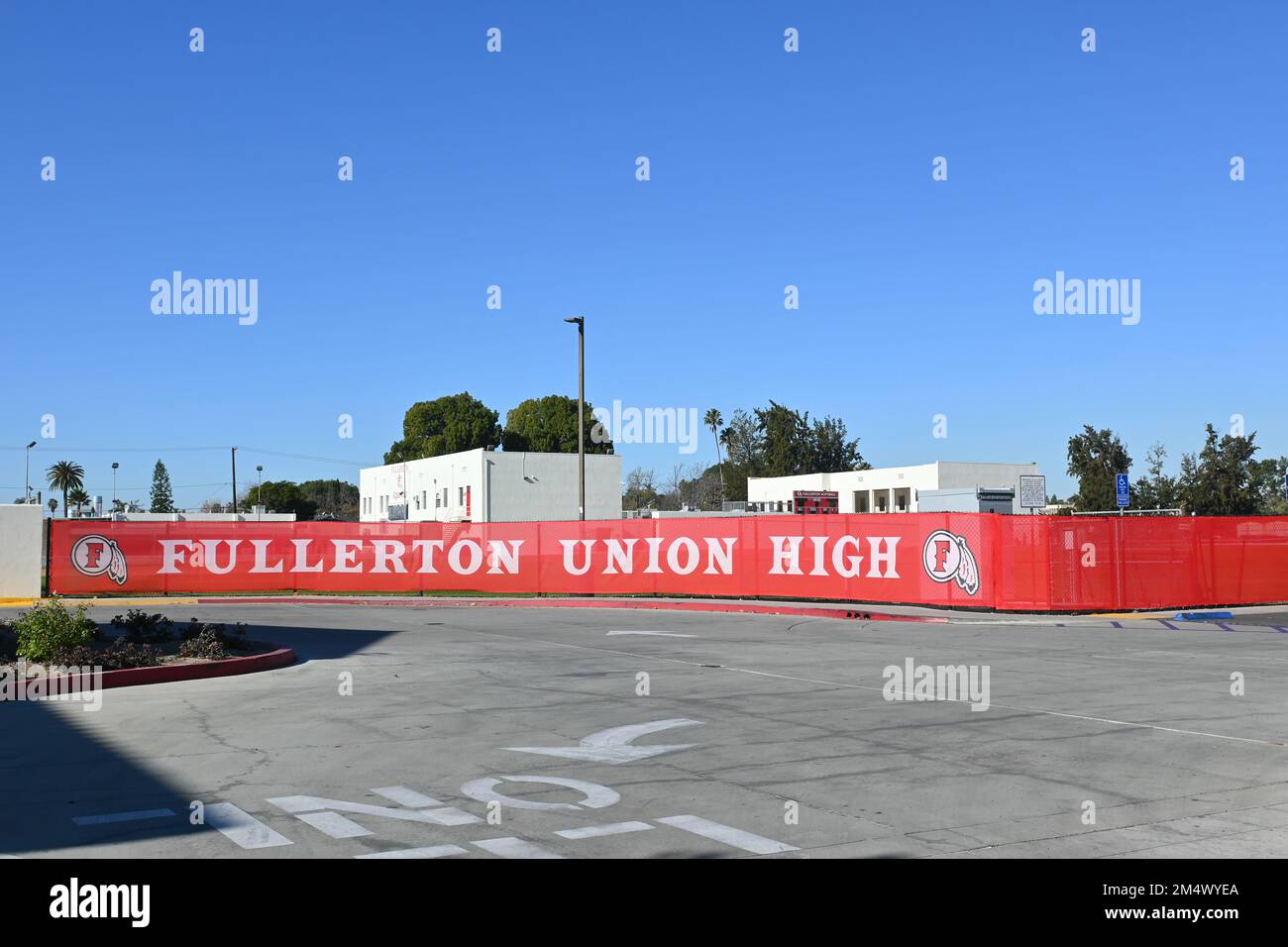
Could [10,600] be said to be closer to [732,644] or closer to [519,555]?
[519,555]

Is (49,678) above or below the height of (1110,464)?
below

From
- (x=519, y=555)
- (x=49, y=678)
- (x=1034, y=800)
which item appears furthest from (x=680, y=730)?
(x=519, y=555)

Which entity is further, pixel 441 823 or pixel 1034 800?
pixel 1034 800

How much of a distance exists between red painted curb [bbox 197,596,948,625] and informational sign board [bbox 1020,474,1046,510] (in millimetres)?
24314

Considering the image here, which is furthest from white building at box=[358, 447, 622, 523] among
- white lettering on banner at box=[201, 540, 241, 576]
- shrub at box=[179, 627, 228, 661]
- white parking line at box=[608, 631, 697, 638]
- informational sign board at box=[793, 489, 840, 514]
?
shrub at box=[179, 627, 228, 661]

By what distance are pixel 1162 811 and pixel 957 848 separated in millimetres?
2038

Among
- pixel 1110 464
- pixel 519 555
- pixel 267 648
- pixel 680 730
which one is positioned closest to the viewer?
pixel 680 730

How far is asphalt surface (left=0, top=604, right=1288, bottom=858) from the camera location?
754 cm

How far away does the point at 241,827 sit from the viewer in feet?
25.6

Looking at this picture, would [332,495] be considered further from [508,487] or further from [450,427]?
[508,487]

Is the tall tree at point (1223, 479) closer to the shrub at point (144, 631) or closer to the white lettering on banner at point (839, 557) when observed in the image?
the white lettering on banner at point (839, 557)

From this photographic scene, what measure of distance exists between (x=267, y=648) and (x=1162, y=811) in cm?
1431
